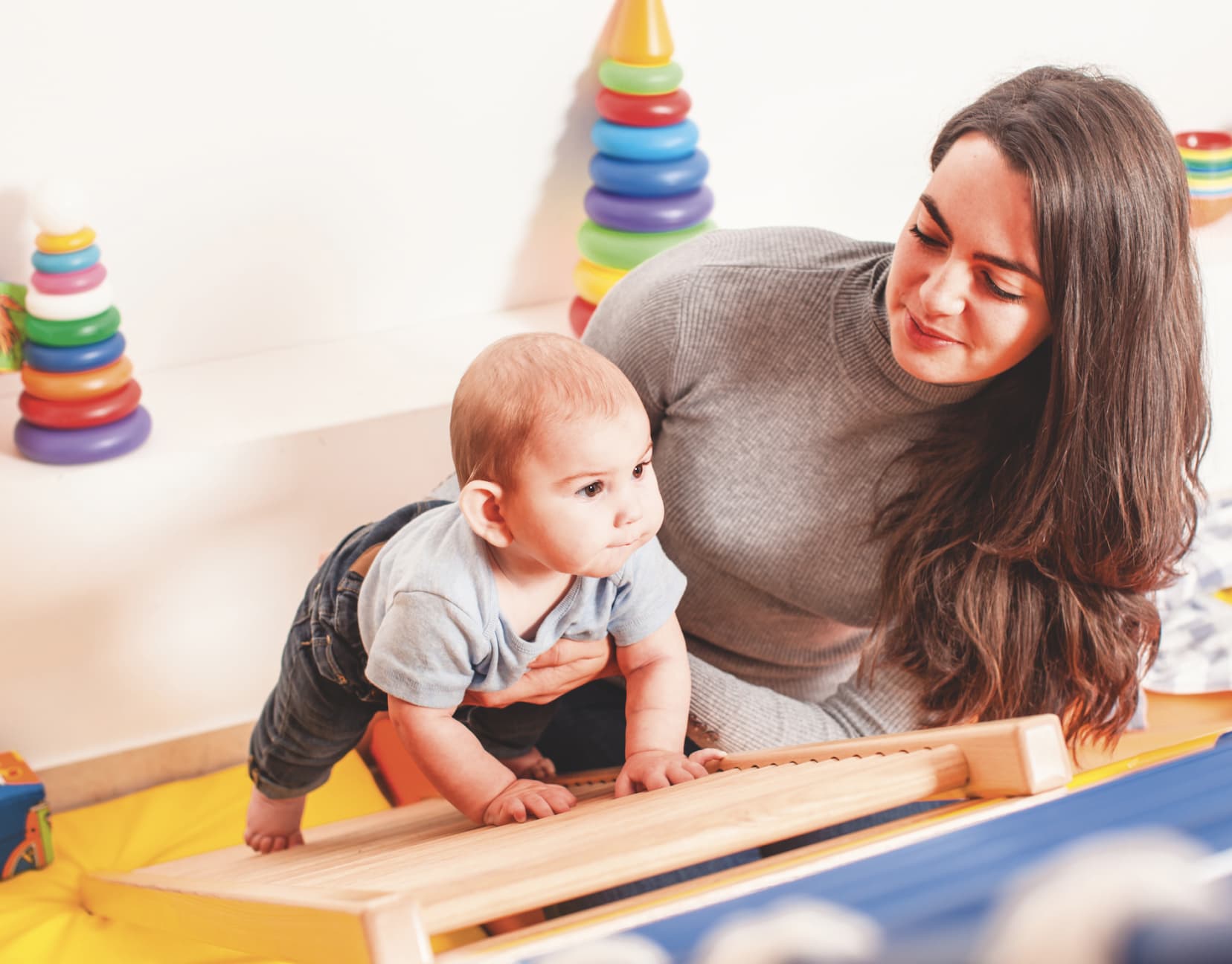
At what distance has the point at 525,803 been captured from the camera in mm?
940

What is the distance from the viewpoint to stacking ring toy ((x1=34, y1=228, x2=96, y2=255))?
145cm

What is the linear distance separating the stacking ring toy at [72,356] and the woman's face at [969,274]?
980 millimetres

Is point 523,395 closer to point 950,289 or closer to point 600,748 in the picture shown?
point 950,289

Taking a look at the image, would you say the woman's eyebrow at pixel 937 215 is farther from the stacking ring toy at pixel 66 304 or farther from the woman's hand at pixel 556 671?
the stacking ring toy at pixel 66 304

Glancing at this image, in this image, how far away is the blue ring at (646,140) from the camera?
5.56ft

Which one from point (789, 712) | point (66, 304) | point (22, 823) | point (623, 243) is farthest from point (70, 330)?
point (789, 712)

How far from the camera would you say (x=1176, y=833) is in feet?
1.80

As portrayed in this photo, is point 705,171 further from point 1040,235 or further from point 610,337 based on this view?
point 1040,235

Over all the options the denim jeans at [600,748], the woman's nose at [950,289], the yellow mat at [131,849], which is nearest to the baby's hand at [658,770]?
the denim jeans at [600,748]

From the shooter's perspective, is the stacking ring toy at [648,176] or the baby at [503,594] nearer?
the baby at [503,594]

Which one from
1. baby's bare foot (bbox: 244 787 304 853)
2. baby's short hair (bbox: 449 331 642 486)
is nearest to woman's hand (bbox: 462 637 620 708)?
baby's short hair (bbox: 449 331 642 486)

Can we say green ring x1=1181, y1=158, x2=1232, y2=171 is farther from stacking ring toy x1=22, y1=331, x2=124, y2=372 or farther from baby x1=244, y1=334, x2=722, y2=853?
stacking ring toy x1=22, y1=331, x2=124, y2=372

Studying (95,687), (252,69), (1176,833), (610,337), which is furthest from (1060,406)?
(95,687)

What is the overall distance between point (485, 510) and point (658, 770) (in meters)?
0.26
